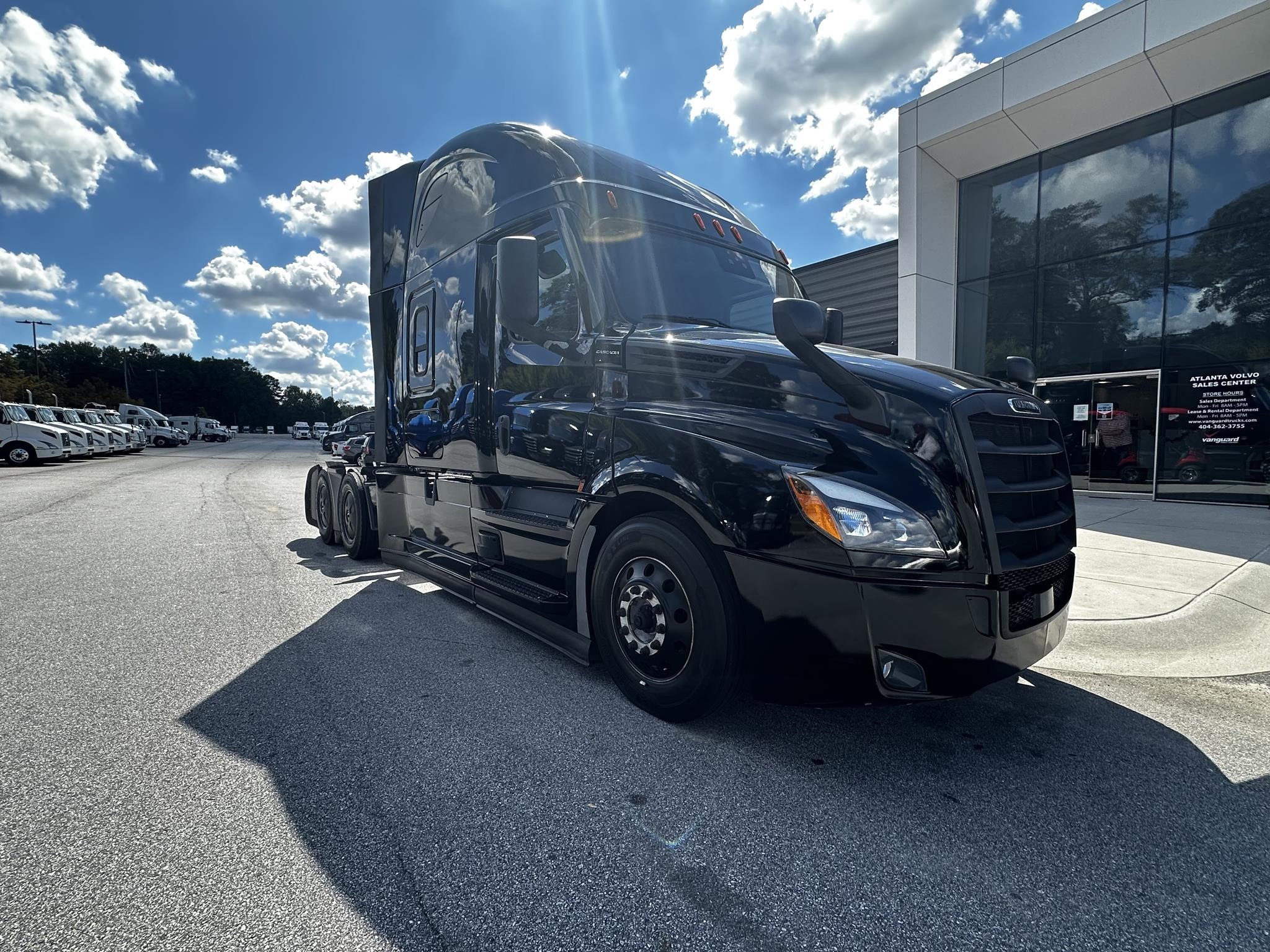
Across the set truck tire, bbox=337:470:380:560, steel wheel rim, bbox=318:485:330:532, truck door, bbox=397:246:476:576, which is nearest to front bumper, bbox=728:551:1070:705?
truck door, bbox=397:246:476:576

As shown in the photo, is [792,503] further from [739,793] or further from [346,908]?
[346,908]

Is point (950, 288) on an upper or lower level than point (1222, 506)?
upper

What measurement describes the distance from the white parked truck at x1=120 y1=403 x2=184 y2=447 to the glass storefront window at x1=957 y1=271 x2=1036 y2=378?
49096 mm

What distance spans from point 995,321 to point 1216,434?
14.2 ft

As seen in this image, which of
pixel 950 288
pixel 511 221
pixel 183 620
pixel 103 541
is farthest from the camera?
pixel 950 288

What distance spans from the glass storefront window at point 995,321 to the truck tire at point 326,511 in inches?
487

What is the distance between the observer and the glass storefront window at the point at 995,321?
1302cm

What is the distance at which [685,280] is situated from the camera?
362 centimetres

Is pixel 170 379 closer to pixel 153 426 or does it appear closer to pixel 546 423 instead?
pixel 153 426

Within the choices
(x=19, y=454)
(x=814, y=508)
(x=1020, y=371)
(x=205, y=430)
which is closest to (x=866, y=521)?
(x=814, y=508)

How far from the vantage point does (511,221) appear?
3920 millimetres

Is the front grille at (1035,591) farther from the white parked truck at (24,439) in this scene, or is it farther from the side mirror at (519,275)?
the white parked truck at (24,439)

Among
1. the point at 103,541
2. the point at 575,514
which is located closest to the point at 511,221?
the point at 575,514

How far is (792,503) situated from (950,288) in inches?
531
